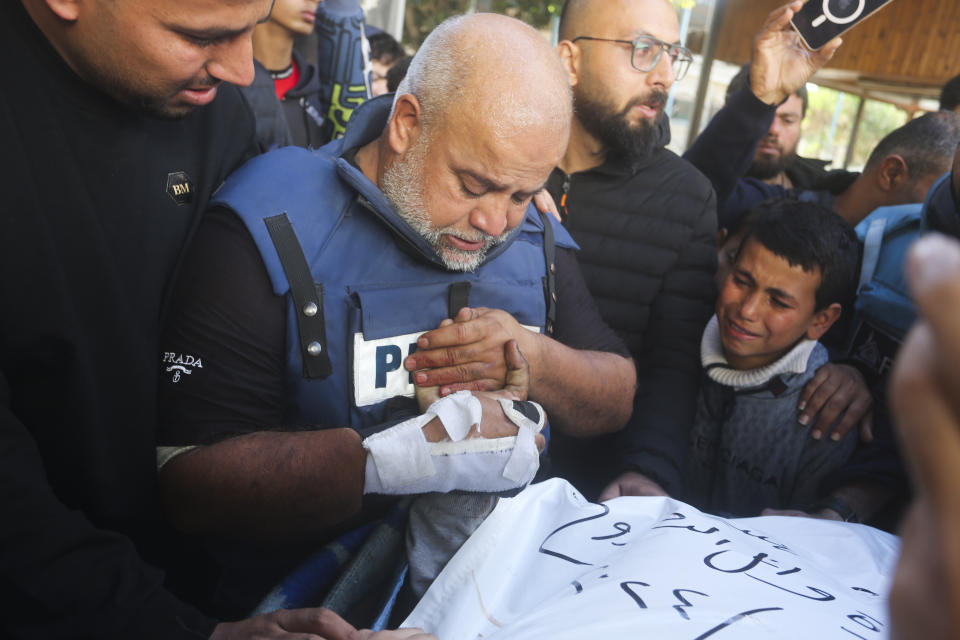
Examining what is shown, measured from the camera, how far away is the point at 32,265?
1.04 metres

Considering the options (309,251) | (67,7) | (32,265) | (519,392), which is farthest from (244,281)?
(519,392)

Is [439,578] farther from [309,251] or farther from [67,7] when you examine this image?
[67,7]

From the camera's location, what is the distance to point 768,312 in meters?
2.23

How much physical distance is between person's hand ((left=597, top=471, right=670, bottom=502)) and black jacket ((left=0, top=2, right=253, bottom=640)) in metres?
1.20

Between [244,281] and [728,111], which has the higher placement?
[728,111]

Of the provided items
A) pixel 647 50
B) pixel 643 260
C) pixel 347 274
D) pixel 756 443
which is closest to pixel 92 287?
pixel 347 274

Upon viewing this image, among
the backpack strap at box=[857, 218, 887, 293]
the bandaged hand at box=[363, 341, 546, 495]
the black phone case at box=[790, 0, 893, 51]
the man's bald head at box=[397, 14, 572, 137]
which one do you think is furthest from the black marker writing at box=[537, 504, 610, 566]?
the black phone case at box=[790, 0, 893, 51]

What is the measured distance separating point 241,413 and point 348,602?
43cm

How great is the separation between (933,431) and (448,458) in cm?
100

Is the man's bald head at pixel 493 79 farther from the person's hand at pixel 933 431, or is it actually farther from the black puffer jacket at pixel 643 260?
the person's hand at pixel 933 431

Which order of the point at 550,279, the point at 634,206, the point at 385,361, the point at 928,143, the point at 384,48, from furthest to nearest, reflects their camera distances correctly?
the point at 384,48 → the point at 928,143 → the point at 634,206 → the point at 550,279 → the point at 385,361

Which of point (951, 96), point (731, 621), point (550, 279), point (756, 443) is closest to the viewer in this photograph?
point (731, 621)

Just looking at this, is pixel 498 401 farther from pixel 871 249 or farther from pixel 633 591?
pixel 871 249

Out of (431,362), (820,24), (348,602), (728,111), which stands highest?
(820,24)
